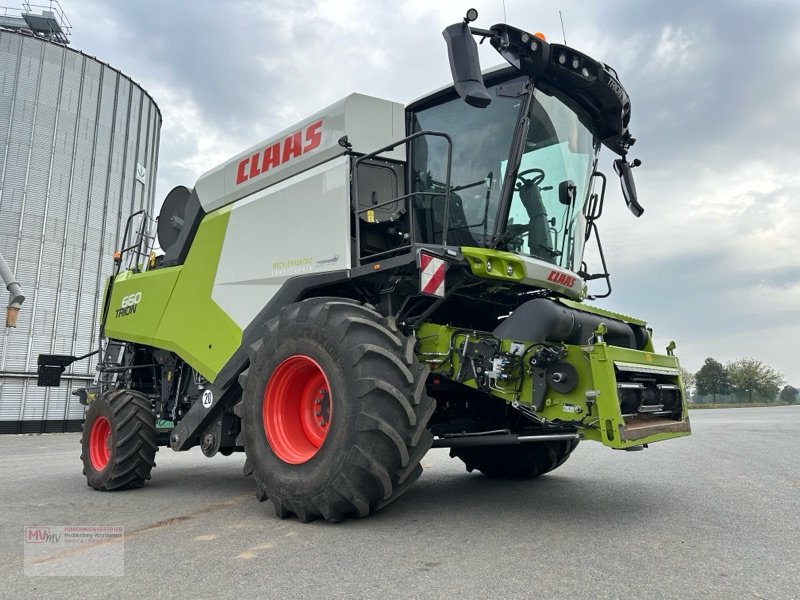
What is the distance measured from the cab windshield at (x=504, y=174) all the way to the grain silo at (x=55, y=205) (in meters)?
19.2

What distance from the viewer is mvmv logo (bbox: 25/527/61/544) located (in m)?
3.74

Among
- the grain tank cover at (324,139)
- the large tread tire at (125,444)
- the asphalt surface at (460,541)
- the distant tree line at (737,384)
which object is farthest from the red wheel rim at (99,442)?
the distant tree line at (737,384)

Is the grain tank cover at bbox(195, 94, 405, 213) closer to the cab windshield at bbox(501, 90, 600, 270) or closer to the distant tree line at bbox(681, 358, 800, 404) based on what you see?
the cab windshield at bbox(501, 90, 600, 270)

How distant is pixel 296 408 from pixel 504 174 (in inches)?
95.0

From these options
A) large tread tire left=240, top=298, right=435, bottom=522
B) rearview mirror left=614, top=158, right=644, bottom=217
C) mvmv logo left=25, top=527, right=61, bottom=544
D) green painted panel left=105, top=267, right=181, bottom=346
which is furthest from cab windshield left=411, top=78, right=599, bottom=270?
mvmv logo left=25, top=527, right=61, bottom=544

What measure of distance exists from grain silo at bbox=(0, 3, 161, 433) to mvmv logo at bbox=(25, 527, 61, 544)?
18.2 m

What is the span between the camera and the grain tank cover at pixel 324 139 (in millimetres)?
4996

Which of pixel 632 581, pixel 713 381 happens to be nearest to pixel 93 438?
pixel 632 581

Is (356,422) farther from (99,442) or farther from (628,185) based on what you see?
(99,442)

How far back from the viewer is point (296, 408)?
456 centimetres

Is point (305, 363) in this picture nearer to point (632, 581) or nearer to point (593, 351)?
point (593, 351)

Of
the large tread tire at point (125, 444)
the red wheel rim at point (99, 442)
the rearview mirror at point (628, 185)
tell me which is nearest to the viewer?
the rearview mirror at point (628, 185)

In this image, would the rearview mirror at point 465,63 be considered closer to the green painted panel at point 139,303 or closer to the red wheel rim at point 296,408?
the red wheel rim at point 296,408

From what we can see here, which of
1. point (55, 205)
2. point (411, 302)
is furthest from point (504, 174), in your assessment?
point (55, 205)
